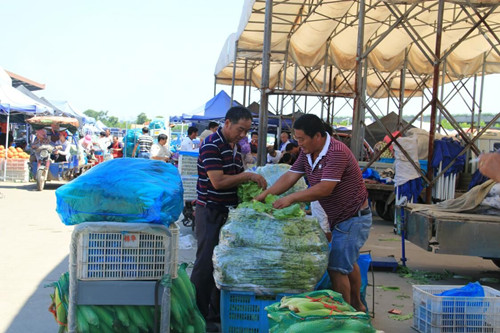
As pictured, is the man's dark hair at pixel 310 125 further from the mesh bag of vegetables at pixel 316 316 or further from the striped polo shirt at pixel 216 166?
the mesh bag of vegetables at pixel 316 316

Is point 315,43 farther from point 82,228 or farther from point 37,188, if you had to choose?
point 82,228

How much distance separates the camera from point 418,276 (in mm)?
8398

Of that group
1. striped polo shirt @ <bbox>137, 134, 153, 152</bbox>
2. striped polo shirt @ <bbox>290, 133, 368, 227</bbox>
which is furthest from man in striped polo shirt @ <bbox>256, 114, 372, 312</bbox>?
striped polo shirt @ <bbox>137, 134, 153, 152</bbox>

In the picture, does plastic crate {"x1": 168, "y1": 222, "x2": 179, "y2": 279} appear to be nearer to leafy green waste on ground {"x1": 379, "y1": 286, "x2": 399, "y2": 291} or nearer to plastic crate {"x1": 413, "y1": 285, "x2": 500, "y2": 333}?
plastic crate {"x1": 413, "y1": 285, "x2": 500, "y2": 333}

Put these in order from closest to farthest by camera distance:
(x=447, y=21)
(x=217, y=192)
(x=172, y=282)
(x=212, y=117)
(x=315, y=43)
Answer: (x=172, y=282), (x=217, y=192), (x=447, y=21), (x=315, y=43), (x=212, y=117)

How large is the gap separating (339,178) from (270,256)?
0.90m

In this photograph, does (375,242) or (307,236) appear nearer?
(307,236)

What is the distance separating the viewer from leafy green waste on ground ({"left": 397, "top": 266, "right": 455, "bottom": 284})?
8.24 metres

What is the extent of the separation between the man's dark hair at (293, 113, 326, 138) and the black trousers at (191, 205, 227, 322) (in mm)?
1164

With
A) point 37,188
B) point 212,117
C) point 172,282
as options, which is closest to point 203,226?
point 172,282

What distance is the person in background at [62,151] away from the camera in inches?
751

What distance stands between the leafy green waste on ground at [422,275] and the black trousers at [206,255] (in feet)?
12.2

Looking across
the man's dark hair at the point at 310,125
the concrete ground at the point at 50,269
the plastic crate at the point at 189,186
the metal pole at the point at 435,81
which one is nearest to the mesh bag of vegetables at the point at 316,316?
the man's dark hair at the point at 310,125

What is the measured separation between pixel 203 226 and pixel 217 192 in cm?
34
